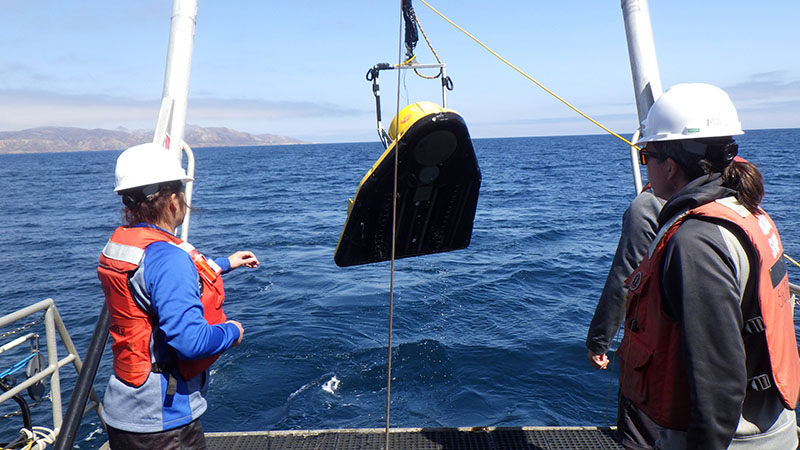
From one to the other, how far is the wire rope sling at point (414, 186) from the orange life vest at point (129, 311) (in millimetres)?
1930

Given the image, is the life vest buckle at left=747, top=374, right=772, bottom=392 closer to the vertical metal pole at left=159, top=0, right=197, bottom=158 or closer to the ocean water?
the ocean water

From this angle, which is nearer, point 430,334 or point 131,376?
point 131,376

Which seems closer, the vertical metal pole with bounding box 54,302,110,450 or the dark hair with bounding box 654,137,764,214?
the dark hair with bounding box 654,137,764,214

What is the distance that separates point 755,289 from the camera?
5.38 feet

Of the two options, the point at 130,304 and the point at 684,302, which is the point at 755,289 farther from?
the point at 130,304

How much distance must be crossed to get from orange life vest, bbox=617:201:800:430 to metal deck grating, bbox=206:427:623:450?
214cm

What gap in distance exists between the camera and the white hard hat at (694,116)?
1903 mm

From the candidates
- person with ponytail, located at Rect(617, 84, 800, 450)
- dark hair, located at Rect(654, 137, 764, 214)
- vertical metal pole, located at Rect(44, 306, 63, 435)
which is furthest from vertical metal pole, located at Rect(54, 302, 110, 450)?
dark hair, located at Rect(654, 137, 764, 214)

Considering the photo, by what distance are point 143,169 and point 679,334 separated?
2.08 m

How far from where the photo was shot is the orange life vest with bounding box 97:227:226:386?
1.99 m

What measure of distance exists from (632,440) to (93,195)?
142 feet

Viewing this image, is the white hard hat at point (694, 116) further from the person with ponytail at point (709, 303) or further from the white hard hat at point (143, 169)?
the white hard hat at point (143, 169)

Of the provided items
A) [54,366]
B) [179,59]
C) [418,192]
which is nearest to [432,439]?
[418,192]

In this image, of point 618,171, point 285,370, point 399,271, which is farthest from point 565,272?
point 618,171
